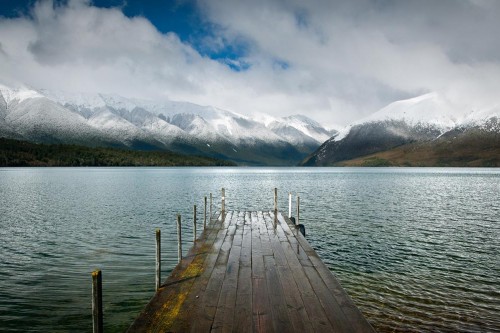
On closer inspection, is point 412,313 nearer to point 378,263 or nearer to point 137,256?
point 378,263

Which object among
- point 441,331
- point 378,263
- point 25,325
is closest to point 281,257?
point 441,331

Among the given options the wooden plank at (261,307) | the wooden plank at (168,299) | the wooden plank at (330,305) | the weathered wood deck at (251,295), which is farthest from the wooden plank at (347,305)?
the wooden plank at (168,299)

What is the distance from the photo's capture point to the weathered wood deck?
831 cm

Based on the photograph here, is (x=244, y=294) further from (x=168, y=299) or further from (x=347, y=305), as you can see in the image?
(x=347, y=305)

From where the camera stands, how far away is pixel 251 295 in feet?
33.8

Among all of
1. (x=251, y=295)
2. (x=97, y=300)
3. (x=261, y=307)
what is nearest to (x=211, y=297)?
(x=251, y=295)

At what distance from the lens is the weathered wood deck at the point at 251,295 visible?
27.3ft

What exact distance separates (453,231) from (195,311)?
94.1ft

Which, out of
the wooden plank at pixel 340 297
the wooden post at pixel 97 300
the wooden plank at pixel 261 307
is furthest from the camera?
the wooden plank at pixel 340 297

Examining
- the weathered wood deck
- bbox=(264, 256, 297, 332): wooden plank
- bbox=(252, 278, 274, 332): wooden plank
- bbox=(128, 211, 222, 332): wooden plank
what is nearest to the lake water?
bbox=(128, 211, 222, 332): wooden plank

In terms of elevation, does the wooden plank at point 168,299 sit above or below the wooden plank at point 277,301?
above

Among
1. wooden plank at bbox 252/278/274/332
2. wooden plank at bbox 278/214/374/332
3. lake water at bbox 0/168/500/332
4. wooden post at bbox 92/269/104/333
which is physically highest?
wooden post at bbox 92/269/104/333

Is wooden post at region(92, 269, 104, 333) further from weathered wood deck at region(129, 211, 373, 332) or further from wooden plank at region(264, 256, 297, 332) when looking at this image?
wooden plank at region(264, 256, 297, 332)

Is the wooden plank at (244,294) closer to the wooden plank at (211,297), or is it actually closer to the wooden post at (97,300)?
the wooden plank at (211,297)
